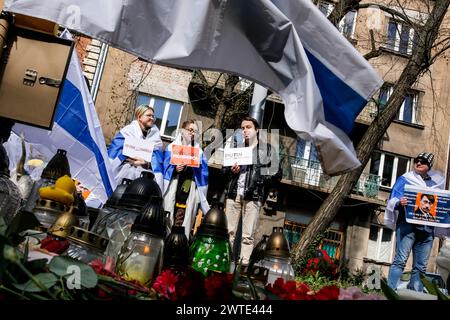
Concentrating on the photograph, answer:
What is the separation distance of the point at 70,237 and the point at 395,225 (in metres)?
Result: 5.96

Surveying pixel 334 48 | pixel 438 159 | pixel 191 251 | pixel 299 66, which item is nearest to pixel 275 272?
pixel 191 251

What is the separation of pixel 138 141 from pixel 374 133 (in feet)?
14.3

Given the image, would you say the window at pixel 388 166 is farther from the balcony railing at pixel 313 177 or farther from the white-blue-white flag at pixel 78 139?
the white-blue-white flag at pixel 78 139

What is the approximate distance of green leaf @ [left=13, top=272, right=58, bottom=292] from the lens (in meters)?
0.98

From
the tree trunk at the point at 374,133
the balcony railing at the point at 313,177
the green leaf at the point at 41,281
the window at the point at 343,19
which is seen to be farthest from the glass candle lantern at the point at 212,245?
the balcony railing at the point at 313,177

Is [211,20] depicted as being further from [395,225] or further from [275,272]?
[395,225]

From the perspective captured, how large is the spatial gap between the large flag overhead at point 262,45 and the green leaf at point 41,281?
112 centimetres

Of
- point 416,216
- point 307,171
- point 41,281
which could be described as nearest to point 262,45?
point 41,281

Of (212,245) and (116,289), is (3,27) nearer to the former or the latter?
(212,245)

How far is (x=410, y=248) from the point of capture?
6461 mm

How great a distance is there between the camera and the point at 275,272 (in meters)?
1.68

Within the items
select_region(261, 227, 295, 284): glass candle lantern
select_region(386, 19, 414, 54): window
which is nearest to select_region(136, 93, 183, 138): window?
select_region(386, 19, 414, 54): window

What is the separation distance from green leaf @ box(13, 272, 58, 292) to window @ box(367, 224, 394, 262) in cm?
2166

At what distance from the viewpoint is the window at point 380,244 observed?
71.2 feet
